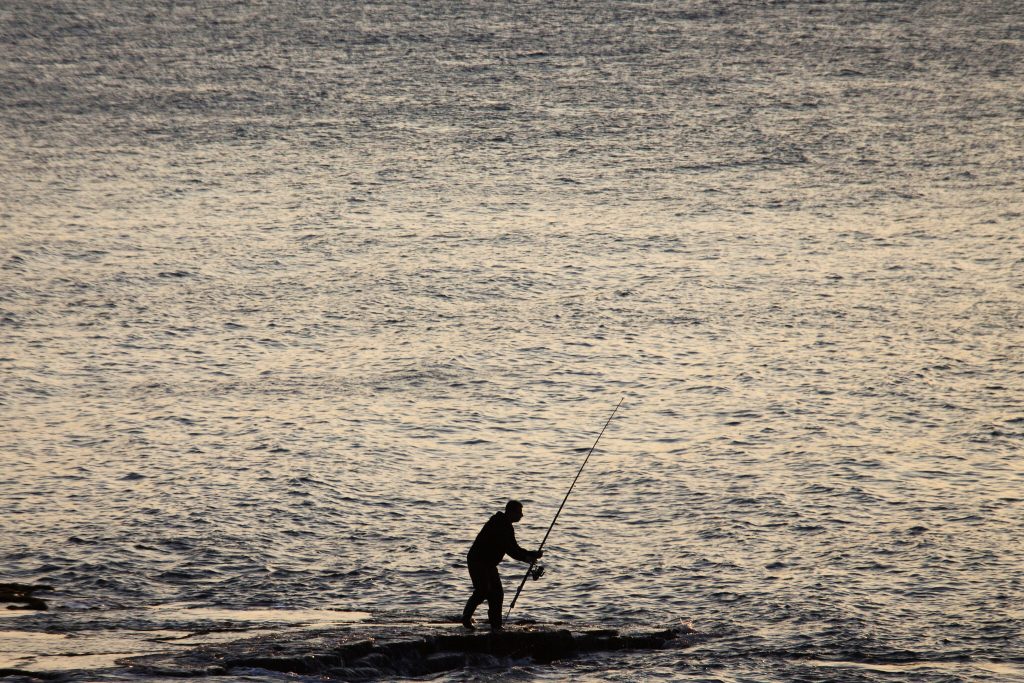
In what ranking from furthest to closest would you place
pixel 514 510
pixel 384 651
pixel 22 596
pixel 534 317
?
1. pixel 534 317
2. pixel 22 596
3. pixel 514 510
4. pixel 384 651

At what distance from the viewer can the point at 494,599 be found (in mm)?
13898

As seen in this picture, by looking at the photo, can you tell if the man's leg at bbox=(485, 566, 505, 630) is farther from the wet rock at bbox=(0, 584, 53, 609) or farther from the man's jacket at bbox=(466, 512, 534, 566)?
the wet rock at bbox=(0, 584, 53, 609)

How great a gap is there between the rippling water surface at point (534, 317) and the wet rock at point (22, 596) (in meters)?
0.26

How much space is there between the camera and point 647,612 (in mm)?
16141

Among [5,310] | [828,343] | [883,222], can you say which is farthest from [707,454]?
[5,310]

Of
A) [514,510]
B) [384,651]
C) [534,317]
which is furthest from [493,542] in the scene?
[534,317]

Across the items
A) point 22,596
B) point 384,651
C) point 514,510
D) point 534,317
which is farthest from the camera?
point 534,317

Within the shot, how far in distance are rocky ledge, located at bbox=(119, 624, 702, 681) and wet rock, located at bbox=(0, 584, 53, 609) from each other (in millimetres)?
3197

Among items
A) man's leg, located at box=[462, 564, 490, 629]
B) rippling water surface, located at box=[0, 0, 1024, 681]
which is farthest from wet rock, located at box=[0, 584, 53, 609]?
man's leg, located at box=[462, 564, 490, 629]

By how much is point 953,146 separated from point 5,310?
2563cm

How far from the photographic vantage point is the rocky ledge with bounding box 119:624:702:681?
12477 millimetres

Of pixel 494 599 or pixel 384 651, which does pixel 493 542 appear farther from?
pixel 384 651

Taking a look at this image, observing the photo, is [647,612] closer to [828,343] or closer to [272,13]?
[828,343]

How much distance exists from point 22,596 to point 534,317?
575 inches
